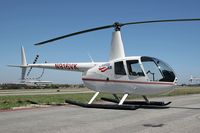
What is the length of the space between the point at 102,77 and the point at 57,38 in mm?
3189

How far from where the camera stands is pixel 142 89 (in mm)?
15672

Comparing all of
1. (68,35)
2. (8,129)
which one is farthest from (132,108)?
(8,129)

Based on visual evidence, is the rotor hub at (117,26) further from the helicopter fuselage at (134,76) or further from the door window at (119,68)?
the door window at (119,68)

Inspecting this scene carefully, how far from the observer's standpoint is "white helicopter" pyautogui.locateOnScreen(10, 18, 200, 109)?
597 inches

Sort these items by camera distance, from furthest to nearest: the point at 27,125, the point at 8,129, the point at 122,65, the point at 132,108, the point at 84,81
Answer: the point at 84,81, the point at 122,65, the point at 132,108, the point at 27,125, the point at 8,129

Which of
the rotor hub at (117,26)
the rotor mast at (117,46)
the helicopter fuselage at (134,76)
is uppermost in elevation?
the rotor hub at (117,26)

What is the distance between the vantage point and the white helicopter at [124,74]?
15.2m

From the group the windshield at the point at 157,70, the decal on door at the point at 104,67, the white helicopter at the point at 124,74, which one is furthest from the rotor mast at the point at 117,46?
the windshield at the point at 157,70

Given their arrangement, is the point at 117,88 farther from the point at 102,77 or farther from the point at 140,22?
the point at 140,22

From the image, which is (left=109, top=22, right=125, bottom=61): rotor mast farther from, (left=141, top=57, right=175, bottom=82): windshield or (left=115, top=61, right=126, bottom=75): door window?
(left=141, top=57, right=175, bottom=82): windshield

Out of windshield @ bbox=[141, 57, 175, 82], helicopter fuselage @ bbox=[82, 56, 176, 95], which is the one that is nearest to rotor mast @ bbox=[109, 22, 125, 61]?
helicopter fuselage @ bbox=[82, 56, 176, 95]

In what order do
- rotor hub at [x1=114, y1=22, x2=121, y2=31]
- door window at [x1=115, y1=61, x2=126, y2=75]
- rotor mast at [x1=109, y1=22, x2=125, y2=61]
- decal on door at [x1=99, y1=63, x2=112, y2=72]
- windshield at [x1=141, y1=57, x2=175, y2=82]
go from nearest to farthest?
windshield at [x1=141, y1=57, x2=175, y2=82] < door window at [x1=115, y1=61, x2=126, y2=75] < rotor hub at [x1=114, y1=22, x2=121, y2=31] < rotor mast at [x1=109, y1=22, x2=125, y2=61] < decal on door at [x1=99, y1=63, x2=112, y2=72]

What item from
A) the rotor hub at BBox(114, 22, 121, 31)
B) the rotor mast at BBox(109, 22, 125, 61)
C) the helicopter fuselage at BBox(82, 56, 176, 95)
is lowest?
the helicopter fuselage at BBox(82, 56, 176, 95)

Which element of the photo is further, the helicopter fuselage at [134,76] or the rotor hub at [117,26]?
the rotor hub at [117,26]
